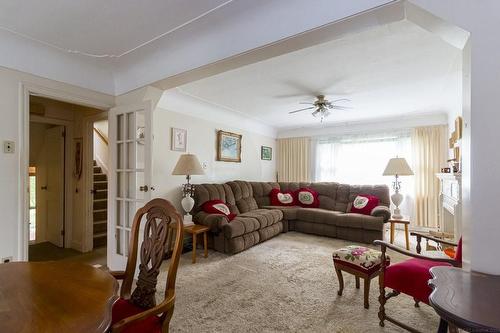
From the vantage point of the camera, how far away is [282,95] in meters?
3.90

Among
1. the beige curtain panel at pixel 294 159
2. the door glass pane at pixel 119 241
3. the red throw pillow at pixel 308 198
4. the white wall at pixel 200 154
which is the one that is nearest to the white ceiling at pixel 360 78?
the white wall at pixel 200 154

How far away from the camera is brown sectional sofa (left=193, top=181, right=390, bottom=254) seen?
3.55 m

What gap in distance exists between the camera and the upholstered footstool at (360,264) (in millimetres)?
2125

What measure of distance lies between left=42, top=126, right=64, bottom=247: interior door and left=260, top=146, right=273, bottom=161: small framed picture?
156 inches

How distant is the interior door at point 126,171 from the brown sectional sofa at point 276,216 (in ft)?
3.63

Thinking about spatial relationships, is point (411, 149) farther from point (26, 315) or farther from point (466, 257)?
point (26, 315)

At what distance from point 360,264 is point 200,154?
3.13 m

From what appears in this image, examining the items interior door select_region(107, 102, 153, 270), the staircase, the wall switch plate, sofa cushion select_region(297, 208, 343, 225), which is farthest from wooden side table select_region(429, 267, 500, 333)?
the staircase

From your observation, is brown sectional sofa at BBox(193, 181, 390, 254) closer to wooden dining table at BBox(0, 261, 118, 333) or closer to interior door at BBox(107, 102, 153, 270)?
interior door at BBox(107, 102, 153, 270)

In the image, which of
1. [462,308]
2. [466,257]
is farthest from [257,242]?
[462,308]

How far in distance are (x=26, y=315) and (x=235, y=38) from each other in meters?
2.01

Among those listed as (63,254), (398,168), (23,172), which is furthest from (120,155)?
(398,168)

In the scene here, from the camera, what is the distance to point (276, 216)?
14.5 feet

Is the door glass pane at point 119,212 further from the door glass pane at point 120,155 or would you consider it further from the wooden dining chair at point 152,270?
the wooden dining chair at point 152,270
